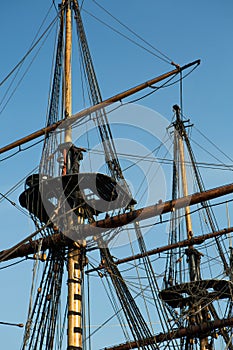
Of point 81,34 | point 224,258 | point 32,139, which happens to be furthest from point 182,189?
point 32,139

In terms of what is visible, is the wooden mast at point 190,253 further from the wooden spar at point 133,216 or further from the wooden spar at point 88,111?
the wooden spar at point 133,216

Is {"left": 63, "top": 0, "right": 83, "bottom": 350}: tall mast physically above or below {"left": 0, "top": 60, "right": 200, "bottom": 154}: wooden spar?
below

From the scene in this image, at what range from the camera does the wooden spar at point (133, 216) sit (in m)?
17.6

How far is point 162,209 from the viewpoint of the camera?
17.7m

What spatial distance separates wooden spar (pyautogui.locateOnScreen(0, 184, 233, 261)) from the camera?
17.6 m

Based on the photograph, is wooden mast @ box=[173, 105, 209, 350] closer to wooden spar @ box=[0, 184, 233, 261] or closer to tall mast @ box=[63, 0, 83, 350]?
tall mast @ box=[63, 0, 83, 350]

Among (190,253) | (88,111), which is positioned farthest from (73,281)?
(190,253)

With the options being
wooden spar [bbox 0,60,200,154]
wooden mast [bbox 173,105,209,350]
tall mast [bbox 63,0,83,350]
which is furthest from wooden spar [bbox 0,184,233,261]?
wooden mast [bbox 173,105,209,350]

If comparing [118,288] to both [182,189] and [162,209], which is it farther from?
[182,189]

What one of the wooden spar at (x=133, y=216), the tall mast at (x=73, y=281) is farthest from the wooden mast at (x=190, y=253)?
the wooden spar at (x=133, y=216)

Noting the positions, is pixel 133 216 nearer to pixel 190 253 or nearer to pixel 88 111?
pixel 88 111

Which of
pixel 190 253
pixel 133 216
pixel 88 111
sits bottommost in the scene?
pixel 133 216

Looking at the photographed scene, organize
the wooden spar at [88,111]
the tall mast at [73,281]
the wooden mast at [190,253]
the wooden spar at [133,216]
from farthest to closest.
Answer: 1. the wooden mast at [190,253]
2. the wooden spar at [88,111]
3. the wooden spar at [133,216]
4. the tall mast at [73,281]

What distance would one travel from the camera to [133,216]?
59.4ft
